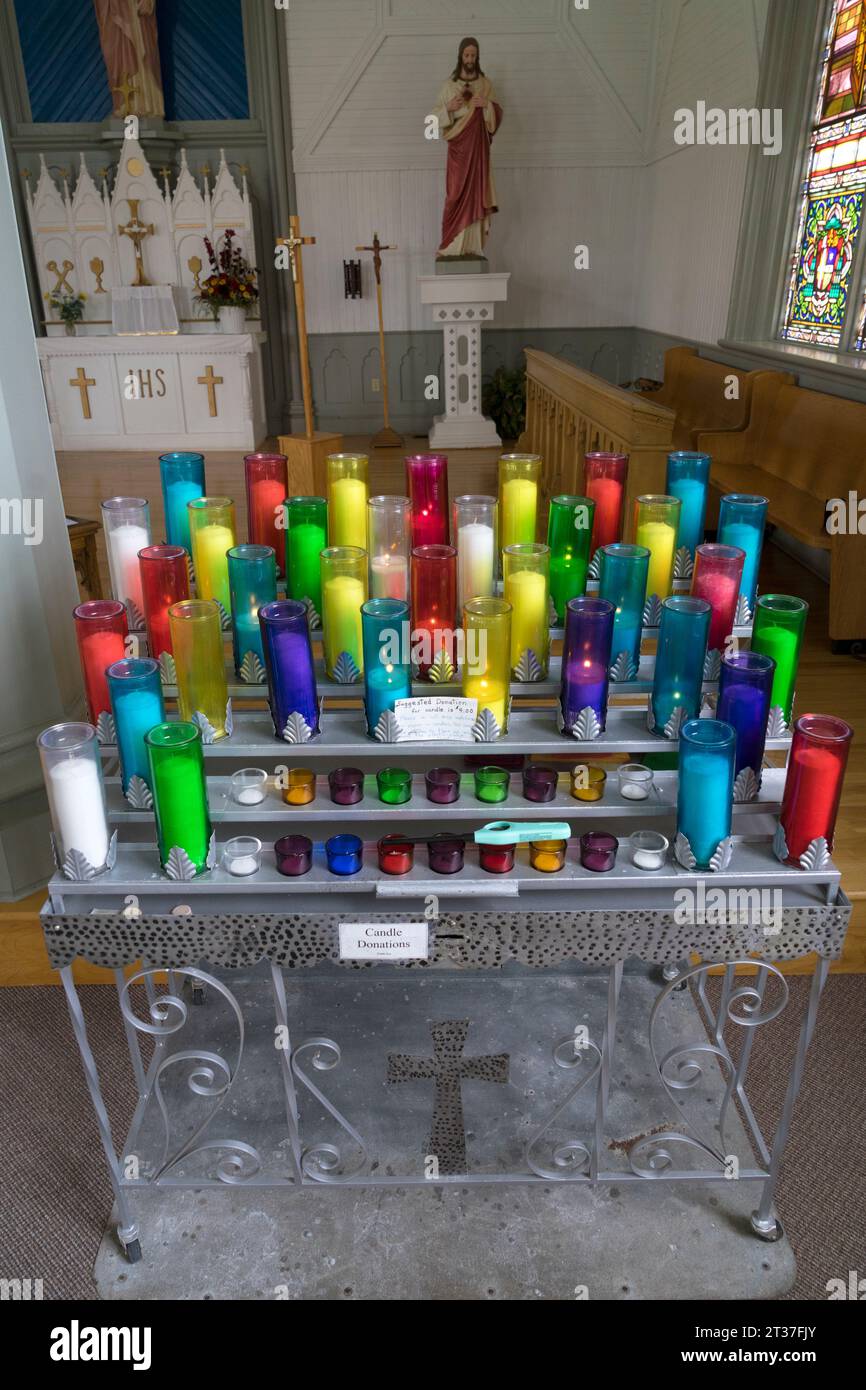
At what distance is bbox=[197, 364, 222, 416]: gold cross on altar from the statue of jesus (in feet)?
6.22

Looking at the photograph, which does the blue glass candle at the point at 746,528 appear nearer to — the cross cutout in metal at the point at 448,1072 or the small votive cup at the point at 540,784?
the small votive cup at the point at 540,784

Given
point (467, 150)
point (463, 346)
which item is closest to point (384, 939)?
point (463, 346)

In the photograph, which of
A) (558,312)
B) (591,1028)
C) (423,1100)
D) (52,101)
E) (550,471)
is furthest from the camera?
(558,312)

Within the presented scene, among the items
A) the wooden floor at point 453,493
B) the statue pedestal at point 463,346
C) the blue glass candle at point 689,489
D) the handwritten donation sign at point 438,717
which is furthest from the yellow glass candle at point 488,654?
the statue pedestal at point 463,346

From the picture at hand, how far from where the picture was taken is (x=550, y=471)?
16.8ft

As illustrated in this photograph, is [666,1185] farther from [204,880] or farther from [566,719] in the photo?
[204,880]

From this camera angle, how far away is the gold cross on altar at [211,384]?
277 inches

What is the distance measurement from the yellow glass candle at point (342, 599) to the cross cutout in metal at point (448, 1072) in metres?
0.92

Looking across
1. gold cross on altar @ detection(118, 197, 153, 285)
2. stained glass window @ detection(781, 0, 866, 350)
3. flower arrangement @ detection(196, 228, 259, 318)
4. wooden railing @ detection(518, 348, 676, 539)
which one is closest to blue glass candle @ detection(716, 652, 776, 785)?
wooden railing @ detection(518, 348, 676, 539)

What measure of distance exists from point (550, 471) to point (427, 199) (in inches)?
139

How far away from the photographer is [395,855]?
58.7 inches
